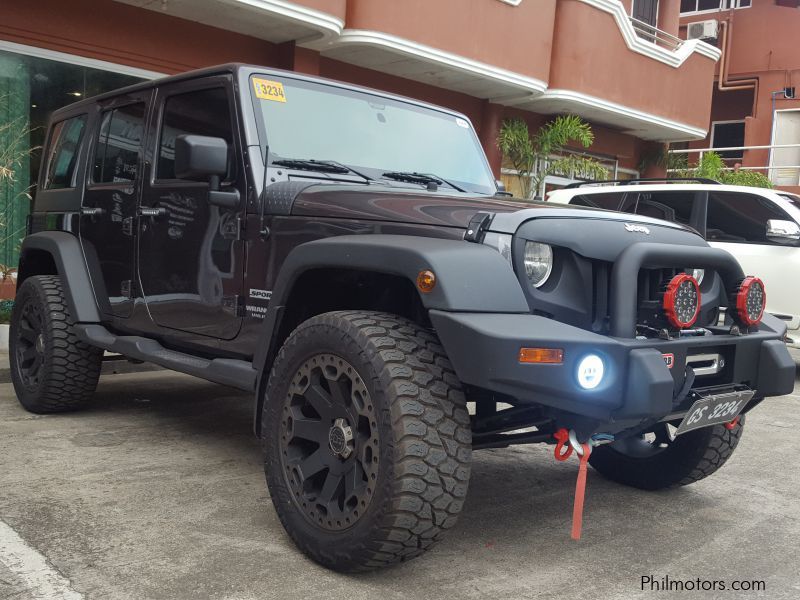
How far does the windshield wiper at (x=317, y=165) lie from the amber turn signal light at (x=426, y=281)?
124cm

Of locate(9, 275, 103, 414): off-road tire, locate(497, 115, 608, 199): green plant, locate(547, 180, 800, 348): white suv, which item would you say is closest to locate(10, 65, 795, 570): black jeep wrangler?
locate(9, 275, 103, 414): off-road tire

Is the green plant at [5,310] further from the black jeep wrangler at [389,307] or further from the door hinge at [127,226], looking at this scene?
the door hinge at [127,226]

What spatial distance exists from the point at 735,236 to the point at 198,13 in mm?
6271

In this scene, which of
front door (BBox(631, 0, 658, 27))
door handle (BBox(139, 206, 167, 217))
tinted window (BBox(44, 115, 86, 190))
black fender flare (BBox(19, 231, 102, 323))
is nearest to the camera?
door handle (BBox(139, 206, 167, 217))

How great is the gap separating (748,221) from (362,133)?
19.1 feet

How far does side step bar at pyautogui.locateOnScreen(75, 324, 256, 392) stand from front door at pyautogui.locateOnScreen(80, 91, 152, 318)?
166 mm

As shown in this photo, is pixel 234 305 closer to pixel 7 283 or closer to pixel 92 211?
pixel 92 211

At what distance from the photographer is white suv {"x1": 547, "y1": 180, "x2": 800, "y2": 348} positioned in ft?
27.1

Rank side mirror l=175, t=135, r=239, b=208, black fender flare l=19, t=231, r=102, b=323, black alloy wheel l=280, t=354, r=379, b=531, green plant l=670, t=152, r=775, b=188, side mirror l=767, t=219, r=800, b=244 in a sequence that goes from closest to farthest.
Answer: black alloy wheel l=280, t=354, r=379, b=531 < side mirror l=175, t=135, r=239, b=208 < black fender flare l=19, t=231, r=102, b=323 < side mirror l=767, t=219, r=800, b=244 < green plant l=670, t=152, r=775, b=188

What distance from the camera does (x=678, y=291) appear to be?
2.95 meters

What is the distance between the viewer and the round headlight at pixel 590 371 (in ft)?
8.95

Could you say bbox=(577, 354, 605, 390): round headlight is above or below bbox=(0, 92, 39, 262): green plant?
below

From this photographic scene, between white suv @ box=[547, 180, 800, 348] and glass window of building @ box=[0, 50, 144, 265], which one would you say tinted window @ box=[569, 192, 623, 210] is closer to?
white suv @ box=[547, 180, 800, 348]

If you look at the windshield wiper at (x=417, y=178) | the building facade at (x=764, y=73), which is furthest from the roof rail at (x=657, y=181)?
the building facade at (x=764, y=73)
